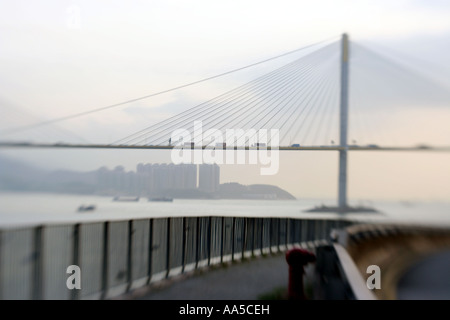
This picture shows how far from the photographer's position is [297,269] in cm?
533

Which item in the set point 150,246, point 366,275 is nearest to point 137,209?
point 150,246

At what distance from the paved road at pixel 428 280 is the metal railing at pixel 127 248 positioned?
3.51 ft

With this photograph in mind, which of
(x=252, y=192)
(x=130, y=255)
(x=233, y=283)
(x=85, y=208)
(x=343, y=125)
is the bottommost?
(x=233, y=283)

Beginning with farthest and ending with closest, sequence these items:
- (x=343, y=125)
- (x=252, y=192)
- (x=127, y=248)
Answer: (x=343, y=125) → (x=252, y=192) → (x=127, y=248)

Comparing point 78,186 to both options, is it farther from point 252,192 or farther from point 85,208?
point 252,192

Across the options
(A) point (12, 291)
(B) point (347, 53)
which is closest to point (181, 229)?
(A) point (12, 291)

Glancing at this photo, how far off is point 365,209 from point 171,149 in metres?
2.53

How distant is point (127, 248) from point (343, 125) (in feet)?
12.0

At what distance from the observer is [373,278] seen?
5.77m

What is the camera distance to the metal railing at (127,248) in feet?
12.9

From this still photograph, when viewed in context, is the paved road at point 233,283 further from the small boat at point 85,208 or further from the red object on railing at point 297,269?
the small boat at point 85,208

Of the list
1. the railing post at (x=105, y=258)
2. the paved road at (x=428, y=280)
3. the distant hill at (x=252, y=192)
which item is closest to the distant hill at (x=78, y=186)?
the distant hill at (x=252, y=192)

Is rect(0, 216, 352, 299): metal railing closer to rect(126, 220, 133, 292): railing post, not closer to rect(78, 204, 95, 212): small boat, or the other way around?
rect(126, 220, 133, 292): railing post
